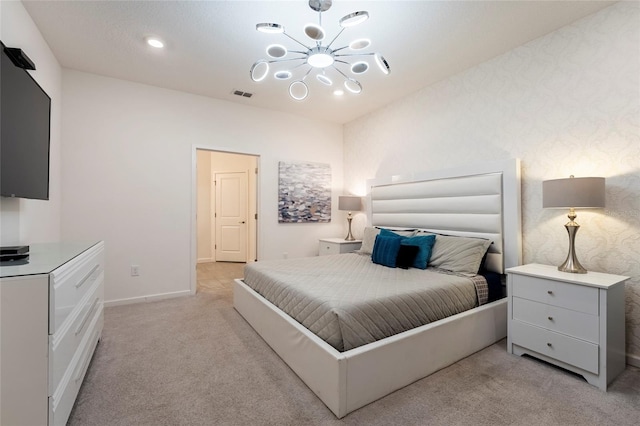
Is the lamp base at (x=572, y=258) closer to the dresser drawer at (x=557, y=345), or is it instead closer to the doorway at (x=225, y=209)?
the dresser drawer at (x=557, y=345)

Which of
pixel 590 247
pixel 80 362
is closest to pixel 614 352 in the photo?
pixel 590 247

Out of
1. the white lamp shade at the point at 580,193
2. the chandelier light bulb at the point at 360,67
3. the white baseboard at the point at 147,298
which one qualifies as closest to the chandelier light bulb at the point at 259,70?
the chandelier light bulb at the point at 360,67

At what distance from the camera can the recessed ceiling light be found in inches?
103

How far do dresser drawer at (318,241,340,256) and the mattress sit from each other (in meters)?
1.39

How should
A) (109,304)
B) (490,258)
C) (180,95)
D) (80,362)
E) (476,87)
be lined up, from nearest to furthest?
(80,362)
(490,258)
(476,87)
(109,304)
(180,95)

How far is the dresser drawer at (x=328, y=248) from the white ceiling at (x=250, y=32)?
2.30 m

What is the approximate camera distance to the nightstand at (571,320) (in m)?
1.84

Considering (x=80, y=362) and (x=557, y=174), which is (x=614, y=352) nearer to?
(x=557, y=174)

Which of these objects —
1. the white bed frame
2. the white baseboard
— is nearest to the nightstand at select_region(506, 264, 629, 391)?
the white bed frame

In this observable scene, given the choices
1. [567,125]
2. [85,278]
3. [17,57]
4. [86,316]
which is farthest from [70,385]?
[567,125]

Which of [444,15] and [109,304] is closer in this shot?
[444,15]

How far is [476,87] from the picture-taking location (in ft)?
10.2

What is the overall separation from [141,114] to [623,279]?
190 inches

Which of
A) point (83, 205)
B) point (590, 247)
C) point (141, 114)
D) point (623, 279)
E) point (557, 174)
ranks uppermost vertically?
point (141, 114)
